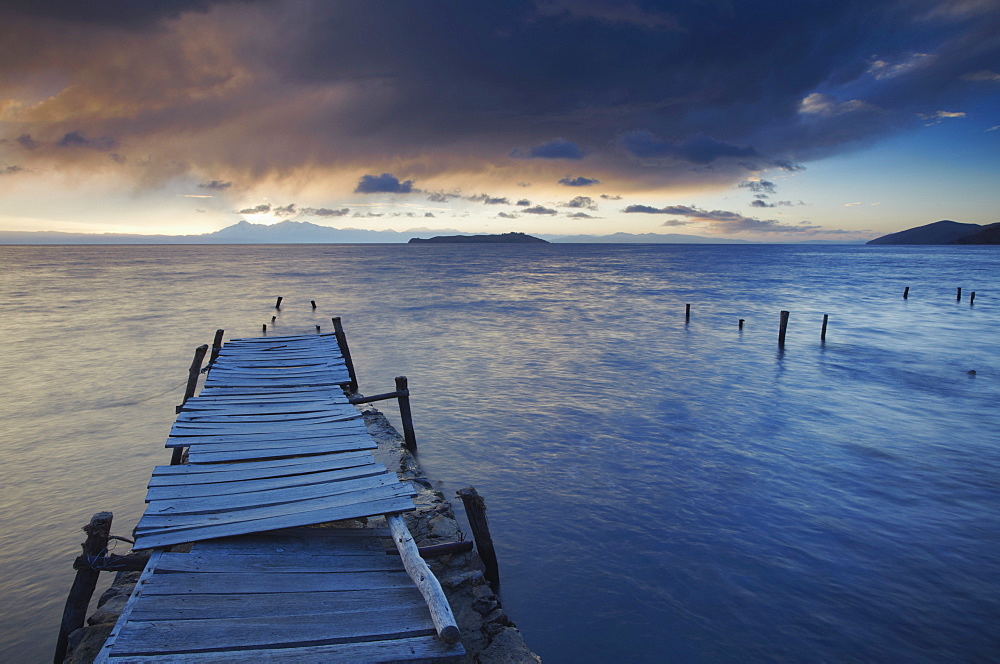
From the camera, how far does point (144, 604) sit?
4.11 meters

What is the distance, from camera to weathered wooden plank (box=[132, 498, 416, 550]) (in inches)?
192

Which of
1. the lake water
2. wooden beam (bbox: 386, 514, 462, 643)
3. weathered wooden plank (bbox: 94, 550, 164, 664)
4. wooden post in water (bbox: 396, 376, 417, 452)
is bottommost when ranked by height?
the lake water

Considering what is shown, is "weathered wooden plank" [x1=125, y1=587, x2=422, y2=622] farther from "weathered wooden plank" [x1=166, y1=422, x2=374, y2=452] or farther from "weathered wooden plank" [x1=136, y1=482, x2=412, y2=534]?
"weathered wooden plank" [x1=166, y1=422, x2=374, y2=452]

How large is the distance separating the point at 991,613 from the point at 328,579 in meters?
7.73

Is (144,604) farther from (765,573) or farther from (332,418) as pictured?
(765,573)

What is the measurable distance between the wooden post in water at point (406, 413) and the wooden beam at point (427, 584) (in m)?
5.13

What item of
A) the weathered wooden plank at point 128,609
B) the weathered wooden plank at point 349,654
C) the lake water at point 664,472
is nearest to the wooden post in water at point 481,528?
the lake water at point 664,472

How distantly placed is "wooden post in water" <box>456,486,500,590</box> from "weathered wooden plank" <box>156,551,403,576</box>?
110cm

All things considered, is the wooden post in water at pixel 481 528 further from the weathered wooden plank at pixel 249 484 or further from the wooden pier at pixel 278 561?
the weathered wooden plank at pixel 249 484

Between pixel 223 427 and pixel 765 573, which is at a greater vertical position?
pixel 223 427

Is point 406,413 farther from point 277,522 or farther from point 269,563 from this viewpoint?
point 269,563

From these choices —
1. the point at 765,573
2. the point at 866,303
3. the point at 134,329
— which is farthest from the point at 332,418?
the point at 866,303

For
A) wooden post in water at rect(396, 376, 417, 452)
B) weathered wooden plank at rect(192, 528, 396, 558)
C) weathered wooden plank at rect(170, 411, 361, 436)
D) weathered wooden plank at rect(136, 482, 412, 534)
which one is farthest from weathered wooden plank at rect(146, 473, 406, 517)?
wooden post in water at rect(396, 376, 417, 452)

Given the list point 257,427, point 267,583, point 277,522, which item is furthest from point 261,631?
point 257,427
